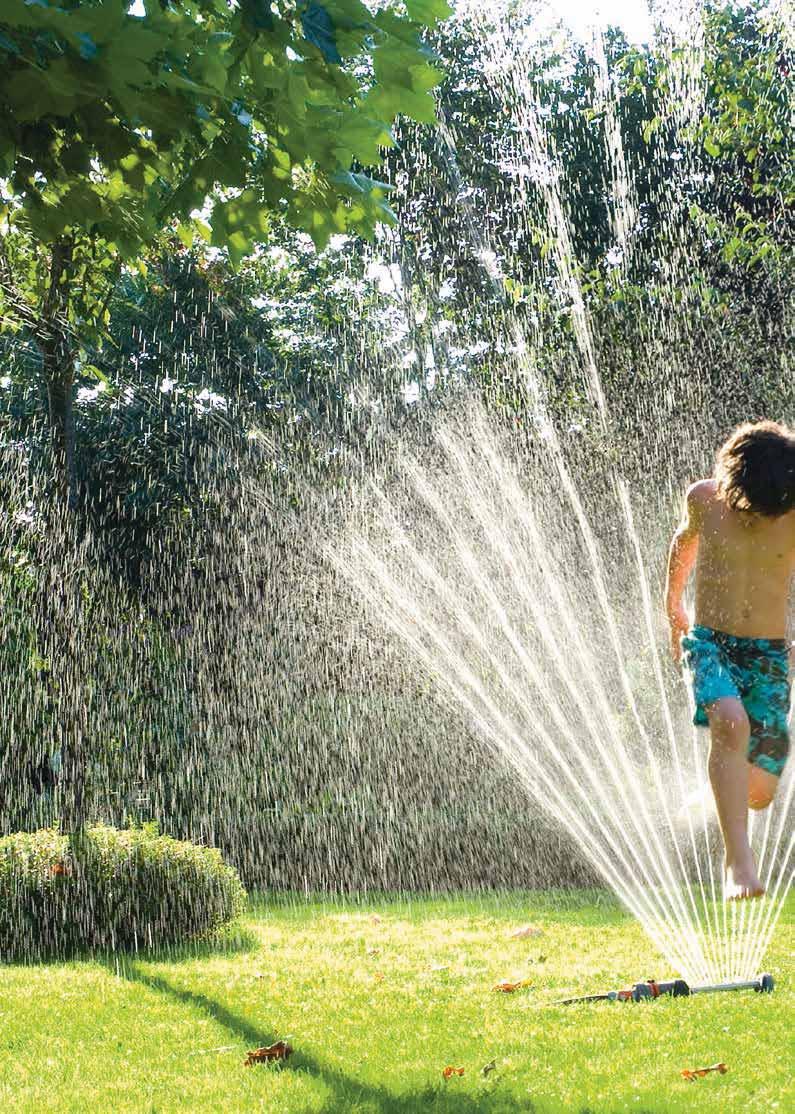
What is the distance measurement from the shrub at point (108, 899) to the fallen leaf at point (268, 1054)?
447 cm

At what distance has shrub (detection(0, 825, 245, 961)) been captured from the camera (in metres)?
9.08

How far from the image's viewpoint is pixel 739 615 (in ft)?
14.9

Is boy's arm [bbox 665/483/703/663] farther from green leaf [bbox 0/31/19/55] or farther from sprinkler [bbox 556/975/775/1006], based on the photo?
green leaf [bbox 0/31/19/55]

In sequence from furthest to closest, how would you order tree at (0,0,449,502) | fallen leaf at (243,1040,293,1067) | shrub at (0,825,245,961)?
1. shrub at (0,825,245,961)
2. fallen leaf at (243,1040,293,1067)
3. tree at (0,0,449,502)

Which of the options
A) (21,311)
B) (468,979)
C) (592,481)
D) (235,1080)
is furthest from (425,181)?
(235,1080)

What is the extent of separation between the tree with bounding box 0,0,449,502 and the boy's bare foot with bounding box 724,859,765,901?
2.78 metres

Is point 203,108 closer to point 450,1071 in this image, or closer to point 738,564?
point 738,564

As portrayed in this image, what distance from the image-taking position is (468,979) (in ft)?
21.9

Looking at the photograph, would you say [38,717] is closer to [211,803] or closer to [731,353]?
[211,803]

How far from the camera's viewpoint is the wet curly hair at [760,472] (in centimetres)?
422

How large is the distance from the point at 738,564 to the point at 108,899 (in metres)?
6.46

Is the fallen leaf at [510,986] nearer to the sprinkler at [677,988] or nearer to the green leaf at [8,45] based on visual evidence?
the sprinkler at [677,988]

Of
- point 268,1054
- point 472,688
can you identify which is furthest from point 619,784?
point 268,1054

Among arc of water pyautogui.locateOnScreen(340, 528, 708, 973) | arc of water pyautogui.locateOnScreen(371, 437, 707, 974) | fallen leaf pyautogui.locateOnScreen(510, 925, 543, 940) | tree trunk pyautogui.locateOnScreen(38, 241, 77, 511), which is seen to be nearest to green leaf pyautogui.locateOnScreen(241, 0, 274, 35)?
tree trunk pyautogui.locateOnScreen(38, 241, 77, 511)
